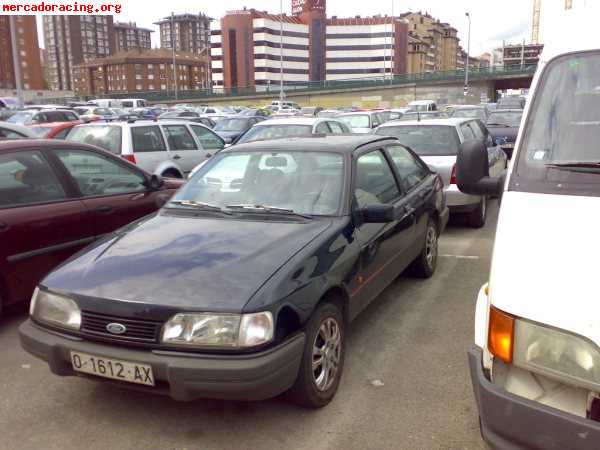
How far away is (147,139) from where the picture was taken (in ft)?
33.2

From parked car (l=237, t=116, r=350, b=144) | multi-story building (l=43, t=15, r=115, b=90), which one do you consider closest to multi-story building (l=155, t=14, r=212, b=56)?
multi-story building (l=43, t=15, r=115, b=90)

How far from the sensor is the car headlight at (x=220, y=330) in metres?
2.87

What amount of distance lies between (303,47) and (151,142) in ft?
368

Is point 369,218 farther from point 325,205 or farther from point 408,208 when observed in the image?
point 408,208

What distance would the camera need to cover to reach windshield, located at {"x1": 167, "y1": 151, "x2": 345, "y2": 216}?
4.09 meters

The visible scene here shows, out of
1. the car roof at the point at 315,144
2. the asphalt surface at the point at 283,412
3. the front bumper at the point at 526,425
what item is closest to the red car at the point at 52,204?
the asphalt surface at the point at 283,412

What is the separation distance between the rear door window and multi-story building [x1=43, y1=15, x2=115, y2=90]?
5951 inches

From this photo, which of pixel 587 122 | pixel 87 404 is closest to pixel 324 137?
pixel 587 122

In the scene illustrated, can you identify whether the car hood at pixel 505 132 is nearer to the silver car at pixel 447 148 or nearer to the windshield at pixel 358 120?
the windshield at pixel 358 120

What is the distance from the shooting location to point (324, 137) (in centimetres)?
501

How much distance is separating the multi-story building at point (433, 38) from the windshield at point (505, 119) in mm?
122380

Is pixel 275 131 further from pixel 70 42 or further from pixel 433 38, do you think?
pixel 70 42

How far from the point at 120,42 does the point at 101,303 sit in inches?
7204

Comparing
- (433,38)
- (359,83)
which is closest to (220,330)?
(359,83)
